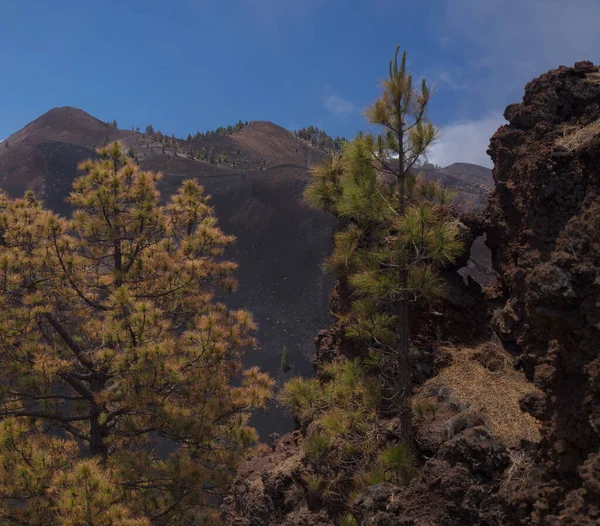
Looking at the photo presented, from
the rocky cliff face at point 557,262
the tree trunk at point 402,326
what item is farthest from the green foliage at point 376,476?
the rocky cliff face at point 557,262

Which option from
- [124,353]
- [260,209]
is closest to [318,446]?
[124,353]

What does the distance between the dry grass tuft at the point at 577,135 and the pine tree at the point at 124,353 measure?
3.30m

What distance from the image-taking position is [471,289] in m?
4.17

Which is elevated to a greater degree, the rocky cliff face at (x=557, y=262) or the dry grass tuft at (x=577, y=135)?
the dry grass tuft at (x=577, y=135)

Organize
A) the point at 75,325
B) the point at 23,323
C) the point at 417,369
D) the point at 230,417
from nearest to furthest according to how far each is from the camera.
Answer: the point at 417,369
the point at 23,323
the point at 230,417
the point at 75,325

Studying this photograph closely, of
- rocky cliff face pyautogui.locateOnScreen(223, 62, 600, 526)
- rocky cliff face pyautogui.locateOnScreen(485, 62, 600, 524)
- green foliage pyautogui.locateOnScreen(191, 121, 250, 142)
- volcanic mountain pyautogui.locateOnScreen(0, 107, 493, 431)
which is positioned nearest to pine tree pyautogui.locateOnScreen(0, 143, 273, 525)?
rocky cliff face pyautogui.locateOnScreen(223, 62, 600, 526)

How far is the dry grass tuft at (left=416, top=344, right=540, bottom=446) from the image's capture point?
2.74 meters

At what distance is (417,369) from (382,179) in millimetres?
1456

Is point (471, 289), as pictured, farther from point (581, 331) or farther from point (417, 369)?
point (581, 331)

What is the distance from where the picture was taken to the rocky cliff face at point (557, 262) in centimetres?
182

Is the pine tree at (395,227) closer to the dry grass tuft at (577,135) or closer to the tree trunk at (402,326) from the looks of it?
the tree trunk at (402,326)

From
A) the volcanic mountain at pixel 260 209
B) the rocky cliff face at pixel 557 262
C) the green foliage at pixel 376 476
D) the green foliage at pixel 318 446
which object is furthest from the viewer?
the volcanic mountain at pixel 260 209

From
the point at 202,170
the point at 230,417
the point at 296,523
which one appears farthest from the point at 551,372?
the point at 202,170

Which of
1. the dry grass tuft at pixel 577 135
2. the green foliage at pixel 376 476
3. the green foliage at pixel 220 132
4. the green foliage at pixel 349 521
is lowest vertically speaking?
the green foliage at pixel 349 521
